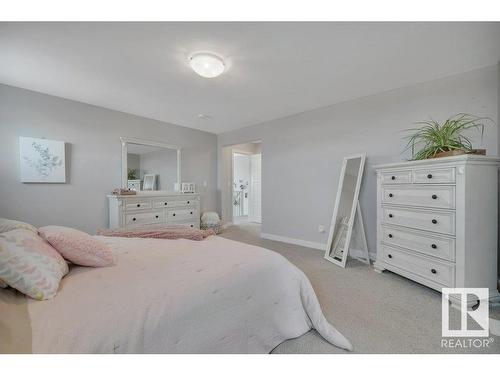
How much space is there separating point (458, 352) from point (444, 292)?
0.65 m

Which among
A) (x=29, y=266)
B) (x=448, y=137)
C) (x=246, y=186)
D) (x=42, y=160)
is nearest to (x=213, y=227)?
(x=246, y=186)

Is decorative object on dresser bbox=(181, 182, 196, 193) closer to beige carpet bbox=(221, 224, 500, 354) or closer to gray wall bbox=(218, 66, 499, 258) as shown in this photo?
gray wall bbox=(218, 66, 499, 258)

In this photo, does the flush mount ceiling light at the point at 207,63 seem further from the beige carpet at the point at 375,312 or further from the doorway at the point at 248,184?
the doorway at the point at 248,184

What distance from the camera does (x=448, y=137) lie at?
208 cm

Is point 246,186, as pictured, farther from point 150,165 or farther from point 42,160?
point 42,160

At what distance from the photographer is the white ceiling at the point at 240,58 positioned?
65.6 inches

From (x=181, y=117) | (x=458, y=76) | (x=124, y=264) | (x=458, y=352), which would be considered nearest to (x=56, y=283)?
(x=124, y=264)

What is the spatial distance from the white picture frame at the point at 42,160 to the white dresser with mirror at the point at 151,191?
0.72 metres

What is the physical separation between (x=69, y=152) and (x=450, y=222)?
4540 millimetres

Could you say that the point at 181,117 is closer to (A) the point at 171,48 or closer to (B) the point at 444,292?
(A) the point at 171,48

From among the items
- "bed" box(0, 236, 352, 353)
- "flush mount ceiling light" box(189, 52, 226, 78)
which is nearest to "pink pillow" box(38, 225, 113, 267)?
"bed" box(0, 236, 352, 353)

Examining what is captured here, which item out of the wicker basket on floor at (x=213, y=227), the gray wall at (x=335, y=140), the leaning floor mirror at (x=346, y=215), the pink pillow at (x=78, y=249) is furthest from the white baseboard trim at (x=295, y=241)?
the pink pillow at (x=78, y=249)

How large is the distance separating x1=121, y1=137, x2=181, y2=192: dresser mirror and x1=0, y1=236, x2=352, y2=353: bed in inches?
91.9

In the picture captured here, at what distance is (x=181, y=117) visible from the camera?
12.6 ft
